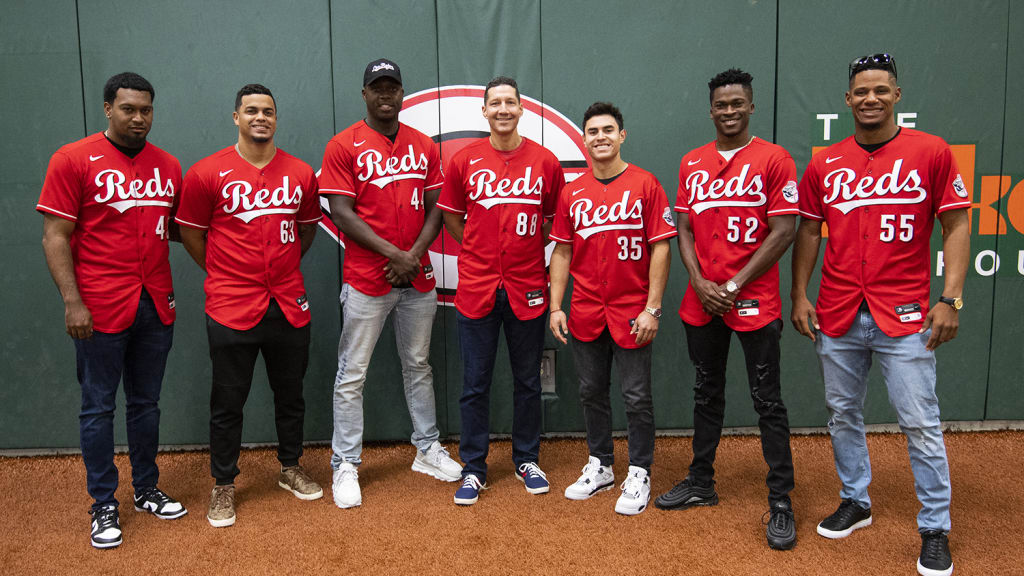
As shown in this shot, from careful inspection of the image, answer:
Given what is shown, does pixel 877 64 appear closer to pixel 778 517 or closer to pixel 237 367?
pixel 778 517

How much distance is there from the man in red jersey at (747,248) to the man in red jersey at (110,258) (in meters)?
2.26

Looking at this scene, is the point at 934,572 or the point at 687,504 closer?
the point at 934,572

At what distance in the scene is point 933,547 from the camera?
2182 millimetres

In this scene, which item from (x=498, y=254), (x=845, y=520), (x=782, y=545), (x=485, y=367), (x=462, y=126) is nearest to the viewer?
(x=782, y=545)

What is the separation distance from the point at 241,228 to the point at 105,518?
51.9 inches

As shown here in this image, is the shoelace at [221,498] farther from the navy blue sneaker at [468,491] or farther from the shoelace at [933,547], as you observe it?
the shoelace at [933,547]

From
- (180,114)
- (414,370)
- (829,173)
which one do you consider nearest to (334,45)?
(180,114)

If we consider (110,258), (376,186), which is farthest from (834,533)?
(110,258)

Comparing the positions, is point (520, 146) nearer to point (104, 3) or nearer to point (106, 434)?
point (106, 434)

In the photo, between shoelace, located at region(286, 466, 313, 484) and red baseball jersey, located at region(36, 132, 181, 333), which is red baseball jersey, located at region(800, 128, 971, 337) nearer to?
shoelace, located at region(286, 466, 313, 484)

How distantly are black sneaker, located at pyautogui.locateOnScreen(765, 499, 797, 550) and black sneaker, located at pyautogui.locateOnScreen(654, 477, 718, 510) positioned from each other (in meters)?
0.29

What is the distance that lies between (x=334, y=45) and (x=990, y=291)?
13.0ft

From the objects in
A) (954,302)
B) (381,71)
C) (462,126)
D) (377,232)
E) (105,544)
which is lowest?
(105,544)

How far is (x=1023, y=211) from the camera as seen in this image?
3488 millimetres
